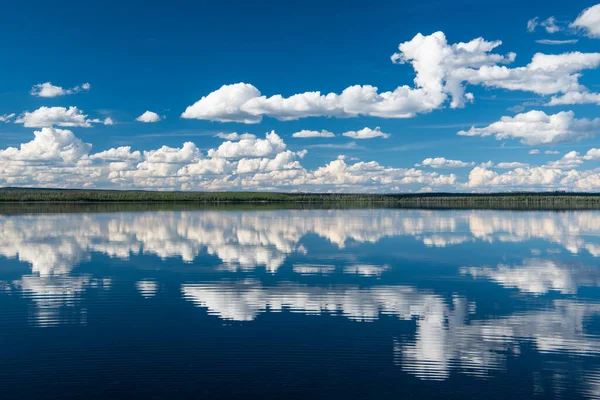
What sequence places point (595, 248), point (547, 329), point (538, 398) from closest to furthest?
point (538, 398) < point (547, 329) < point (595, 248)

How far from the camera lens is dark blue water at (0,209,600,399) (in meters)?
12.0

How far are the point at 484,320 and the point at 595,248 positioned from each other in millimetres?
26928

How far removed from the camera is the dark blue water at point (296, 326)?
39.5ft

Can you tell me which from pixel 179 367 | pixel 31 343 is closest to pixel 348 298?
pixel 179 367

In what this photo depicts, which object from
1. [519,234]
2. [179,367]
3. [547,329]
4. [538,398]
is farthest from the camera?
[519,234]

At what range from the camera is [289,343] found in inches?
582

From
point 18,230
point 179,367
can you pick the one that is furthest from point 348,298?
point 18,230

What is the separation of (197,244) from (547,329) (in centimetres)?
2834

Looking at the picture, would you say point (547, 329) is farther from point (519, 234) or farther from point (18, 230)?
point (18, 230)

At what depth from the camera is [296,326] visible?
54.1 feet

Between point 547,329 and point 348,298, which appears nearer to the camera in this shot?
point 547,329

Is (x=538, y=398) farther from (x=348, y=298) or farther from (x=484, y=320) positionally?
(x=348, y=298)

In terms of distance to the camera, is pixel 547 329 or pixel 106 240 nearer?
pixel 547 329

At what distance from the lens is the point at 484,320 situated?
17500mm
